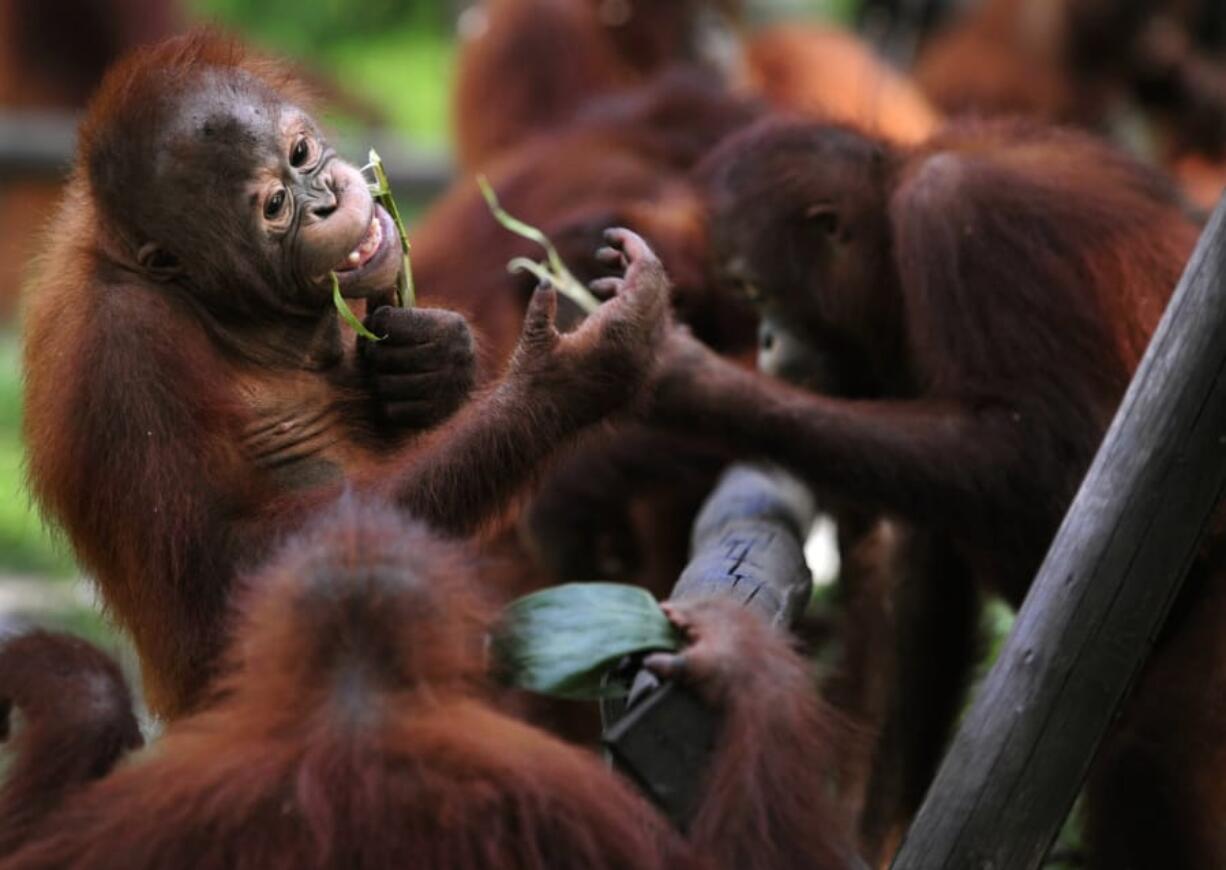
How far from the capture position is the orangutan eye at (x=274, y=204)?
3051mm

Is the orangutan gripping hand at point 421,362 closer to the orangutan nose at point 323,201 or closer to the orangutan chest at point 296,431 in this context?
the orangutan chest at point 296,431

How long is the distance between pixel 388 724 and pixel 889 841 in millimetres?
2173

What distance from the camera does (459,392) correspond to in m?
3.18

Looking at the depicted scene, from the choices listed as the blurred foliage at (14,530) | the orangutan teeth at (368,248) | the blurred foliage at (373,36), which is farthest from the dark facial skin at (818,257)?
the blurred foliage at (373,36)

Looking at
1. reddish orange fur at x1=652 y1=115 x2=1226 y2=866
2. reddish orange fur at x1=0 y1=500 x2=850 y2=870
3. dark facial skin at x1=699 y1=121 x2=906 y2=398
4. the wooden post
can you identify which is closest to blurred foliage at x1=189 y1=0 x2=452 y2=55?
dark facial skin at x1=699 y1=121 x2=906 y2=398

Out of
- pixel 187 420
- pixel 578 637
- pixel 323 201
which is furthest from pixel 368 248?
pixel 578 637

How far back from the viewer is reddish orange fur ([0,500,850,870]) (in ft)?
7.32

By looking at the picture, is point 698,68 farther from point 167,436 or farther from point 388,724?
point 388,724

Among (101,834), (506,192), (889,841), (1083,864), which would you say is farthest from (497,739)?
(506,192)

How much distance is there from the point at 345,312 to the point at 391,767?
1004mm

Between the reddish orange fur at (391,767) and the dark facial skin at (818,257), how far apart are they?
60.9 inches

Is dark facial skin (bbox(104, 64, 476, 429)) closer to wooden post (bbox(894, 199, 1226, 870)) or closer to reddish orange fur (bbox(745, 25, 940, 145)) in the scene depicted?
wooden post (bbox(894, 199, 1226, 870))

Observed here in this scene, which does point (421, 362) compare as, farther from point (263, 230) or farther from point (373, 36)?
point (373, 36)

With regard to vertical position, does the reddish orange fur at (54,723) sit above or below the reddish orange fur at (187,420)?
below
